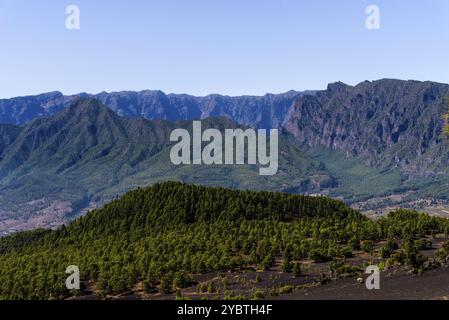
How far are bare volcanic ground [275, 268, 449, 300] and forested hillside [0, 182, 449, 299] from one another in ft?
13.9

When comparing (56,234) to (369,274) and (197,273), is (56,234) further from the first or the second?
(369,274)

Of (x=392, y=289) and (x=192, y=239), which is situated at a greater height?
(x=392, y=289)

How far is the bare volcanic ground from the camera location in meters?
60.6

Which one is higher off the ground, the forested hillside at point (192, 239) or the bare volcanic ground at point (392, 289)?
the bare volcanic ground at point (392, 289)

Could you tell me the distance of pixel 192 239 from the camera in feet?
407

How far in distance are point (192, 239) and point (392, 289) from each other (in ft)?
215

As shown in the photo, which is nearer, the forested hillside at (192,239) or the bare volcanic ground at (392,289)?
the bare volcanic ground at (392,289)

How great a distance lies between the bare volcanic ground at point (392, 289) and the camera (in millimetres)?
60562

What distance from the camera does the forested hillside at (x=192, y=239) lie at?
308 ft

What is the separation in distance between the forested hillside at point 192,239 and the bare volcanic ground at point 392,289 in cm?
424

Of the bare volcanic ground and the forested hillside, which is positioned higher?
the bare volcanic ground
